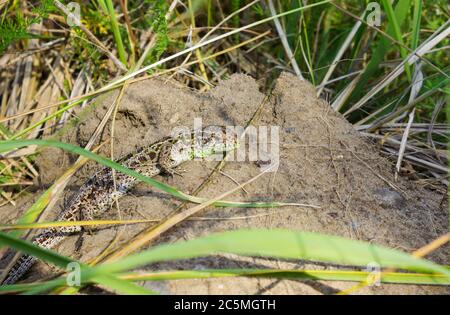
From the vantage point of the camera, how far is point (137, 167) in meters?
4.06

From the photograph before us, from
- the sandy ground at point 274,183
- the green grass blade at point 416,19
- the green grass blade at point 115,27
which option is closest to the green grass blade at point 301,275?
the sandy ground at point 274,183

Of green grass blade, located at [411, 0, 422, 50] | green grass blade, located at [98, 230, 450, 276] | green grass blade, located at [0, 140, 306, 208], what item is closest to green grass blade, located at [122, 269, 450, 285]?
green grass blade, located at [98, 230, 450, 276]

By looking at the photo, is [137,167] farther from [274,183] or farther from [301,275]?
[301,275]

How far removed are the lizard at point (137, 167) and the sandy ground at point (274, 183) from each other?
0.41 feet

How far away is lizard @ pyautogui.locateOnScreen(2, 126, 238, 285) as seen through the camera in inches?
153

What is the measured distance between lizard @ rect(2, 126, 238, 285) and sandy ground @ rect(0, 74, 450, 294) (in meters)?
0.13

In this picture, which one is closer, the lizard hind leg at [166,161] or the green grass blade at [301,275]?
the green grass blade at [301,275]

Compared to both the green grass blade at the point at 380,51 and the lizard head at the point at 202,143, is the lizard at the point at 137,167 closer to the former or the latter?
the lizard head at the point at 202,143

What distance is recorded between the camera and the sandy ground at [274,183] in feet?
9.36

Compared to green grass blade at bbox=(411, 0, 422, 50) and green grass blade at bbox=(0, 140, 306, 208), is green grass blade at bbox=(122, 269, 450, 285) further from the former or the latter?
green grass blade at bbox=(411, 0, 422, 50)

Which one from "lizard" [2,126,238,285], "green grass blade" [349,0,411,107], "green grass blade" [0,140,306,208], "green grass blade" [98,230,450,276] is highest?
"green grass blade" [349,0,411,107]

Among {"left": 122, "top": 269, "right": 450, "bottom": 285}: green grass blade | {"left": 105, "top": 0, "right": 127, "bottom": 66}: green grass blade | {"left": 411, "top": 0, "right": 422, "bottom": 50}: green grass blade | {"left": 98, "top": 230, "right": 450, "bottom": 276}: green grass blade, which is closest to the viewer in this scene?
{"left": 98, "top": 230, "right": 450, "bottom": 276}: green grass blade

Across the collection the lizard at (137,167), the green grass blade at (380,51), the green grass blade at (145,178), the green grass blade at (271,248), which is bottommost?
the green grass blade at (271,248)
